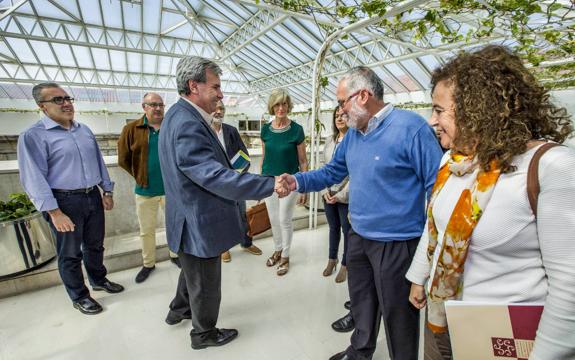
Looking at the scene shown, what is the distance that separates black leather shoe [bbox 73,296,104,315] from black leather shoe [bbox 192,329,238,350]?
0.91m

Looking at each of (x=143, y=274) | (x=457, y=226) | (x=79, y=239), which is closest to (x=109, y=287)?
(x=143, y=274)

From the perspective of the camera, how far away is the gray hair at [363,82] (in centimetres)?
137

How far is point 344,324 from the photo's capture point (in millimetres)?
1982

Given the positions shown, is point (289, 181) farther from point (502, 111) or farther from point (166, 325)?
point (166, 325)

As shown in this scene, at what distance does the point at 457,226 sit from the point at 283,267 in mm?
2127

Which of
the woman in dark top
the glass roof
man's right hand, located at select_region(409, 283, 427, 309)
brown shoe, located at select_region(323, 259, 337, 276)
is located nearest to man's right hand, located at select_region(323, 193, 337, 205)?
the woman in dark top

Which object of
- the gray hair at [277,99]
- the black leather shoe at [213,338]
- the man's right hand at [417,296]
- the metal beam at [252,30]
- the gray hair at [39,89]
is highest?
the metal beam at [252,30]

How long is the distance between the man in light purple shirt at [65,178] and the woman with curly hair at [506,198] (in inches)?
91.3

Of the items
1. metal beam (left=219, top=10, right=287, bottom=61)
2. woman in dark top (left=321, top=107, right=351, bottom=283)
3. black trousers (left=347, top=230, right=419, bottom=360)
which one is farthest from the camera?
metal beam (left=219, top=10, right=287, bottom=61)

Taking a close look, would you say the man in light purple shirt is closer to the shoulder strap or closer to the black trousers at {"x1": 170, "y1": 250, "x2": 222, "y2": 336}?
the black trousers at {"x1": 170, "y1": 250, "x2": 222, "y2": 336}

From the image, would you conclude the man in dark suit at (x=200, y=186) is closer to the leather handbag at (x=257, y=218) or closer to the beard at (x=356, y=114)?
the beard at (x=356, y=114)

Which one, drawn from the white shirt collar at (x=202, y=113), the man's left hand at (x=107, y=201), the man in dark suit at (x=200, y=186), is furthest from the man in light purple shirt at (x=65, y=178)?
the white shirt collar at (x=202, y=113)

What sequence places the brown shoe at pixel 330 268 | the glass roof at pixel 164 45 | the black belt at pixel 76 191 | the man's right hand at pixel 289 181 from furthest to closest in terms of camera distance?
the glass roof at pixel 164 45 < the brown shoe at pixel 330 268 < the black belt at pixel 76 191 < the man's right hand at pixel 289 181

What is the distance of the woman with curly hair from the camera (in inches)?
27.6
